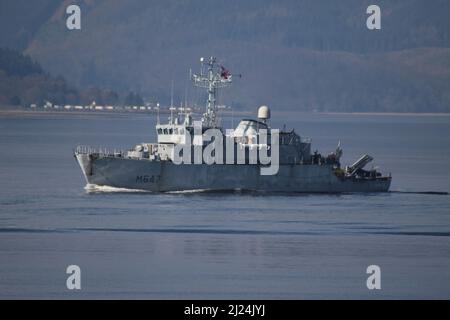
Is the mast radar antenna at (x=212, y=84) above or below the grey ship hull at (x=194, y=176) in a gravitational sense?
above

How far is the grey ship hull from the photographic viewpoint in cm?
9512

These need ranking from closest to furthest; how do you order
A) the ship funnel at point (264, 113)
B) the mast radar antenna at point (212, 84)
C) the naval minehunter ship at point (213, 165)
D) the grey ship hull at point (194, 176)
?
1. the grey ship hull at point (194, 176)
2. the naval minehunter ship at point (213, 165)
3. the mast radar antenna at point (212, 84)
4. the ship funnel at point (264, 113)

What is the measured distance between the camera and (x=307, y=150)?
99.6 meters

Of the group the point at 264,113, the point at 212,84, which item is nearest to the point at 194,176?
the point at 212,84

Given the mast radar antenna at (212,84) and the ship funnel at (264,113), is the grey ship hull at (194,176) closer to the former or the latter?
the mast radar antenna at (212,84)

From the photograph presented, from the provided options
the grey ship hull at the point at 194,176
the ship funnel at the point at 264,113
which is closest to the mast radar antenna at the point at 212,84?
the ship funnel at the point at 264,113

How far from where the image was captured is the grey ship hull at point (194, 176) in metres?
95.1

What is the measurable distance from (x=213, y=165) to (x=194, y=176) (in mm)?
1357

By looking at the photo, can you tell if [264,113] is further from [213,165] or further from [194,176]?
[194,176]

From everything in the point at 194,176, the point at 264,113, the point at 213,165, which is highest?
the point at 264,113

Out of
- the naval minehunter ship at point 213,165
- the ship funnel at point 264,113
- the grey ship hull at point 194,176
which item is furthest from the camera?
the ship funnel at point 264,113

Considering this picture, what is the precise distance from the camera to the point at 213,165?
9625 cm

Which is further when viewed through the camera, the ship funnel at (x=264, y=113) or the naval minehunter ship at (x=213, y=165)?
the ship funnel at (x=264, y=113)
